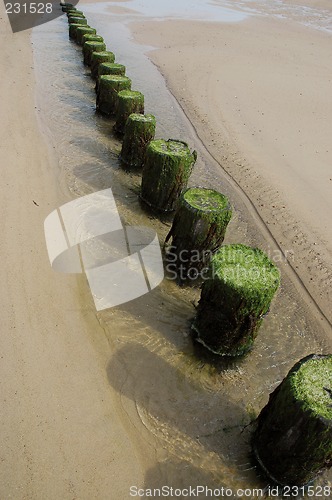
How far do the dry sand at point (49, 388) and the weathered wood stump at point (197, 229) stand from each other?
1375mm

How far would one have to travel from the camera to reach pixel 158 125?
30.7ft

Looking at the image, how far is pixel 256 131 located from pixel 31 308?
6995 mm

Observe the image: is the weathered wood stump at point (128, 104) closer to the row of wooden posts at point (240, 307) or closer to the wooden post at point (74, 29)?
the row of wooden posts at point (240, 307)

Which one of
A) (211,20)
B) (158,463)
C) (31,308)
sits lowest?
(158,463)

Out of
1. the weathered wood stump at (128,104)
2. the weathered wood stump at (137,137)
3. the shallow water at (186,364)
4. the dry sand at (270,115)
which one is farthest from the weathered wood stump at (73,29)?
the weathered wood stump at (137,137)

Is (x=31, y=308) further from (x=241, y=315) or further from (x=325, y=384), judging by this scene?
(x=325, y=384)

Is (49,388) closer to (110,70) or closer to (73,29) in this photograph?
(110,70)

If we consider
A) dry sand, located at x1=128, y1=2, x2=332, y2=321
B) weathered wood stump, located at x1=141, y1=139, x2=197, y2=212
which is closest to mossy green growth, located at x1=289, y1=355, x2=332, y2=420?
dry sand, located at x1=128, y1=2, x2=332, y2=321

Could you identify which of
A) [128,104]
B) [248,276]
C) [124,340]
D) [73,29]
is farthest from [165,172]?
[73,29]

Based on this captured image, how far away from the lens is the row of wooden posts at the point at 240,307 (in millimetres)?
2939

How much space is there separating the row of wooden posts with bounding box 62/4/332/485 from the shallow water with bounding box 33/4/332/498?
219 mm

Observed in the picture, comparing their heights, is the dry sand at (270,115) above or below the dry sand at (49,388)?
above

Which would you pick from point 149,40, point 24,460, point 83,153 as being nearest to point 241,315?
point 24,460

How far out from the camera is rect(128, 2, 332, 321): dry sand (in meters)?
6.40
